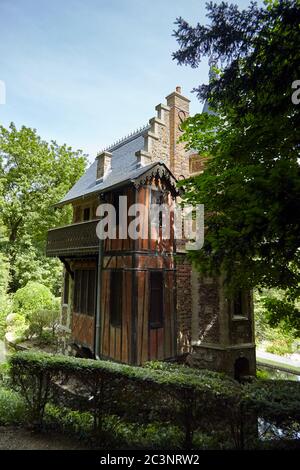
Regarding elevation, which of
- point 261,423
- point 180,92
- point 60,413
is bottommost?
point 60,413

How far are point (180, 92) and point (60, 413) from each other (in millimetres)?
13899

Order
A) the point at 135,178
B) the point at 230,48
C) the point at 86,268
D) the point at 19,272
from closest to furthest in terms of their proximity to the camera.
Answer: the point at 230,48 < the point at 135,178 < the point at 86,268 < the point at 19,272

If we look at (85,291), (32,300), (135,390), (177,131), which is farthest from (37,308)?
(135,390)

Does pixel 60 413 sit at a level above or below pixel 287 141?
below

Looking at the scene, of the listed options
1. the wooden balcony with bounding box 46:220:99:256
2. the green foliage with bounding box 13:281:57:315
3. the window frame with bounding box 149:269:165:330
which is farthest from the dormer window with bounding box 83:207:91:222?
the green foliage with bounding box 13:281:57:315

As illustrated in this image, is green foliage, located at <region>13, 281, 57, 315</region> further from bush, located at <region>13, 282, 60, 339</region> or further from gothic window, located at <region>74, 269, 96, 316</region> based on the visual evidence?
gothic window, located at <region>74, 269, 96, 316</region>

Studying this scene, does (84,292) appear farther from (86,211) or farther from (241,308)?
(241,308)

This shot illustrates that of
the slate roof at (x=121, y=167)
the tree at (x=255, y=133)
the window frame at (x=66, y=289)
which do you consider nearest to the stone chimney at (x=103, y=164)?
the slate roof at (x=121, y=167)

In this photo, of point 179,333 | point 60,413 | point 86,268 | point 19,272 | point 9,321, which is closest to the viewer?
point 60,413

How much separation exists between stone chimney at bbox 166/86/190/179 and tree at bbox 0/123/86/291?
16.1 m

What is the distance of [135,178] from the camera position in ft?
32.5

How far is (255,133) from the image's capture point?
5.06m

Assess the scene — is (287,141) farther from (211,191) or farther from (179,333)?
(179,333)
